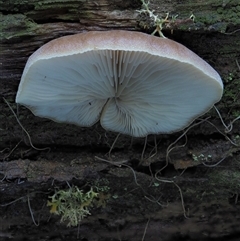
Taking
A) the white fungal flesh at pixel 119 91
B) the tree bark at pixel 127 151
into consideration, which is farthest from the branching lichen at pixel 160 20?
the white fungal flesh at pixel 119 91

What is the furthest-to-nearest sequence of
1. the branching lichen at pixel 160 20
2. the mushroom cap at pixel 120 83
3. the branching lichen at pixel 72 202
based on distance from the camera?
1. the branching lichen at pixel 72 202
2. the branching lichen at pixel 160 20
3. the mushroom cap at pixel 120 83

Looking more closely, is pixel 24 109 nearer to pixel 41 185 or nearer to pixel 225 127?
pixel 41 185

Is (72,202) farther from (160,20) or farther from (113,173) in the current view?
(160,20)

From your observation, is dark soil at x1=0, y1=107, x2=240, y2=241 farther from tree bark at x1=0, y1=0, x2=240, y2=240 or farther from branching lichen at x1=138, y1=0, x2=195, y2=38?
branching lichen at x1=138, y1=0, x2=195, y2=38

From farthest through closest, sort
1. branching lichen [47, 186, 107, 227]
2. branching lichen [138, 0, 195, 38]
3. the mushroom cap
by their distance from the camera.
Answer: branching lichen [47, 186, 107, 227]
branching lichen [138, 0, 195, 38]
the mushroom cap

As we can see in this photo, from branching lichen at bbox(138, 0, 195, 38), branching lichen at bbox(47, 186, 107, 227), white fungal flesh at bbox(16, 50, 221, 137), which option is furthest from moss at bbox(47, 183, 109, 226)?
branching lichen at bbox(138, 0, 195, 38)

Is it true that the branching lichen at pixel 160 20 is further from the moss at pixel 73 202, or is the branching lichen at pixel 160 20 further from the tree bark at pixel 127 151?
the moss at pixel 73 202

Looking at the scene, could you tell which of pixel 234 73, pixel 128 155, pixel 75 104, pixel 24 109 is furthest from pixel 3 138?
pixel 234 73

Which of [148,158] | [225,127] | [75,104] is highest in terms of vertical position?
[75,104]
